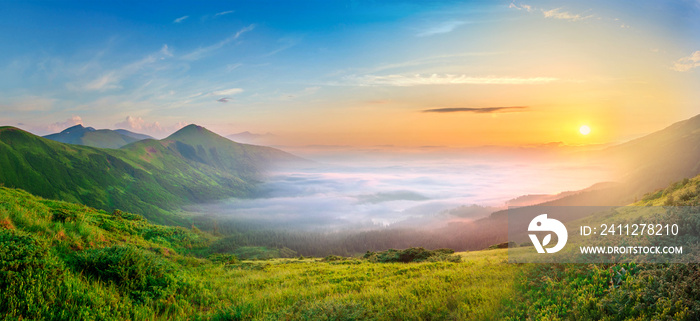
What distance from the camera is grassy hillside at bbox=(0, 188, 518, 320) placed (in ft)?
30.0

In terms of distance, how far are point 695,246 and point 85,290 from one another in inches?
731

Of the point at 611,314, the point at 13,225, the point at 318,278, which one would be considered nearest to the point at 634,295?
the point at 611,314

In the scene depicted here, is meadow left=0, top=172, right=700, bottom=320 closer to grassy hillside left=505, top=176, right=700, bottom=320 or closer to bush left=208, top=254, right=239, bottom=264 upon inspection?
grassy hillside left=505, top=176, right=700, bottom=320

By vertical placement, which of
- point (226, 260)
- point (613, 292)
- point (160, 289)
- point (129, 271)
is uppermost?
point (613, 292)

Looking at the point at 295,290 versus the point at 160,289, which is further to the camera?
the point at 295,290

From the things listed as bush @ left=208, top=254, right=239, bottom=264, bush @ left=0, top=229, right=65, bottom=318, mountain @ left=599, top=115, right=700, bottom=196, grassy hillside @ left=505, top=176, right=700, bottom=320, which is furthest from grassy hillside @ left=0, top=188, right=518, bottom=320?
mountain @ left=599, top=115, right=700, bottom=196

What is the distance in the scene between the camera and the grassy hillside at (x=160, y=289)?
30.0 ft

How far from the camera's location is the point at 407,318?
9.38 meters

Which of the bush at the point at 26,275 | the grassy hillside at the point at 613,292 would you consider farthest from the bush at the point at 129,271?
the grassy hillside at the point at 613,292

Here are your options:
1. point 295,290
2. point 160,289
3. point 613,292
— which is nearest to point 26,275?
point 160,289

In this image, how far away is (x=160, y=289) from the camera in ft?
39.0

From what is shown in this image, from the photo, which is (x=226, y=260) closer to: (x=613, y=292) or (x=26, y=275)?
(x=26, y=275)

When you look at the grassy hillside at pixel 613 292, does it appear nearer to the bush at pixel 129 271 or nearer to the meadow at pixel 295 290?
the meadow at pixel 295 290

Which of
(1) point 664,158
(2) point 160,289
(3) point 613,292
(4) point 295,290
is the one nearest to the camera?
(3) point 613,292
